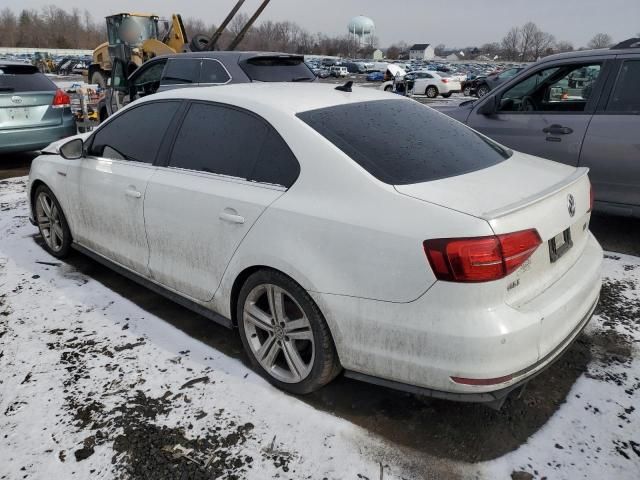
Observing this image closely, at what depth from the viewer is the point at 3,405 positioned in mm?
2584

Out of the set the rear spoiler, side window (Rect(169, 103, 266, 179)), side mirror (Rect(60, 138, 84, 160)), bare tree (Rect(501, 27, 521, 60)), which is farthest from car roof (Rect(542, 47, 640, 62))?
bare tree (Rect(501, 27, 521, 60))

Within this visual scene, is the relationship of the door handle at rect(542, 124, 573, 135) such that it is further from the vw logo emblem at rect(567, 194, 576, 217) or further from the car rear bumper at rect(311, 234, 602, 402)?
the car rear bumper at rect(311, 234, 602, 402)

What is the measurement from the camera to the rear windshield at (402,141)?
2.39 meters

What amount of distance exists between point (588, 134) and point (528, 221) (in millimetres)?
2988

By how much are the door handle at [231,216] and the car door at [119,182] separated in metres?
0.82

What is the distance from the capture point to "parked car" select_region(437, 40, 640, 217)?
436 centimetres

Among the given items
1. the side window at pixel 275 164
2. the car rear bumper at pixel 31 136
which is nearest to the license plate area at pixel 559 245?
the side window at pixel 275 164

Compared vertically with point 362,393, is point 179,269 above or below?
above

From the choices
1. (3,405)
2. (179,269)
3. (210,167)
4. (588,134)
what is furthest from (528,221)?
(588,134)

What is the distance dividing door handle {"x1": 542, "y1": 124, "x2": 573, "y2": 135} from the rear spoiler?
7.05ft

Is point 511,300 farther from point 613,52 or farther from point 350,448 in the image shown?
point 613,52

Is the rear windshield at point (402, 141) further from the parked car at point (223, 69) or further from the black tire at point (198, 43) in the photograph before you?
the black tire at point (198, 43)

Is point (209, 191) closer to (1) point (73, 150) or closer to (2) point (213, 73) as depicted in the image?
(1) point (73, 150)

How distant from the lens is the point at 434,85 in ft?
94.1
